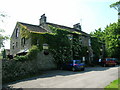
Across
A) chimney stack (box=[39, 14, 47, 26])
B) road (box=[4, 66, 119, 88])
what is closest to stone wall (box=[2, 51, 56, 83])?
road (box=[4, 66, 119, 88])

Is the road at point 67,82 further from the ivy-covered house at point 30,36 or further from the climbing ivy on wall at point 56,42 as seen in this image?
the ivy-covered house at point 30,36

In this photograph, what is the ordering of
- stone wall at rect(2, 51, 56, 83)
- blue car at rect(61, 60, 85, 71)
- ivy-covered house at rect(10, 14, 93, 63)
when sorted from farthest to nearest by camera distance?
ivy-covered house at rect(10, 14, 93, 63)
blue car at rect(61, 60, 85, 71)
stone wall at rect(2, 51, 56, 83)

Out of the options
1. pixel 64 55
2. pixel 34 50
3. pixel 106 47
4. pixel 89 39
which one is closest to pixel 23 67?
pixel 34 50

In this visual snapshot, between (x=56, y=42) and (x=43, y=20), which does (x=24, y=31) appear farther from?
(x=56, y=42)

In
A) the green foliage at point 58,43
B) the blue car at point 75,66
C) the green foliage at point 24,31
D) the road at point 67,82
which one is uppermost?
the green foliage at point 24,31

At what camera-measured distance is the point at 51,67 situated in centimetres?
1973

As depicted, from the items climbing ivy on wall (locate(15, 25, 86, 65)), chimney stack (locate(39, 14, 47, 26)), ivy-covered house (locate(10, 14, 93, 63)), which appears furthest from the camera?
chimney stack (locate(39, 14, 47, 26))

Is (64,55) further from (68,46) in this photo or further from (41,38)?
(41,38)

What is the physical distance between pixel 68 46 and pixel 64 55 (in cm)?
204

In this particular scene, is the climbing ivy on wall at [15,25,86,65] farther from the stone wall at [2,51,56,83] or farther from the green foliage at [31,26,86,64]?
the stone wall at [2,51,56,83]

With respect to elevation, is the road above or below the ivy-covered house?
below

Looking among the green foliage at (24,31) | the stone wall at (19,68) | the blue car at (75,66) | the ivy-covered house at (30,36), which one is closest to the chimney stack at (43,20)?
the ivy-covered house at (30,36)

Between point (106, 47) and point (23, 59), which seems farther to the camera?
point (106, 47)


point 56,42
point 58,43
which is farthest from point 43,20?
point 58,43
